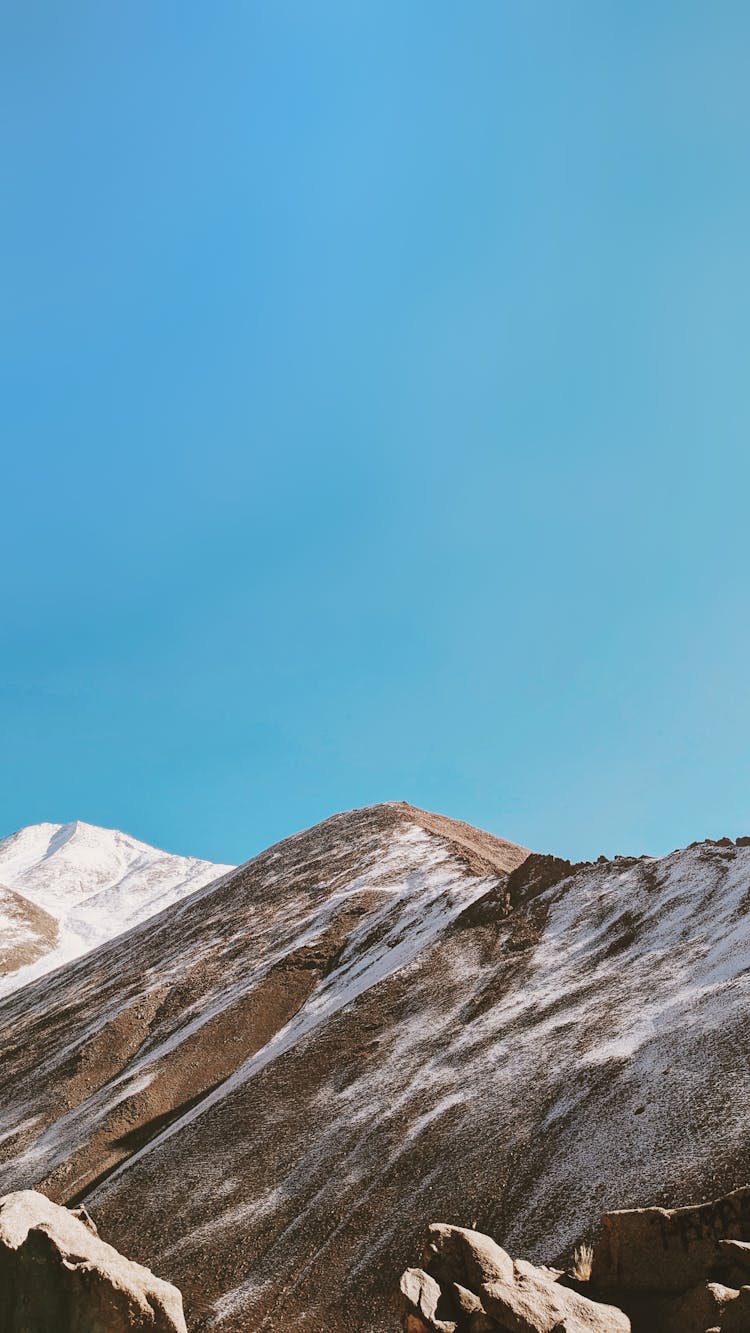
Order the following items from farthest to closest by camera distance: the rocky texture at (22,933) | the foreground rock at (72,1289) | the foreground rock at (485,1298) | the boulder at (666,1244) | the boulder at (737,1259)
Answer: the rocky texture at (22,933) → the boulder at (666,1244) → the foreground rock at (72,1289) → the boulder at (737,1259) → the foreground rock at (485,1298)

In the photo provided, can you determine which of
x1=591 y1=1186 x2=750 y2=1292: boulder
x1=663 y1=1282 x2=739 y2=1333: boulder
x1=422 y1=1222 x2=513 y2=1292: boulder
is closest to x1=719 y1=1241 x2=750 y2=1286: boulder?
x1=591 y1=1186 x2=750 y2=1292: boulder

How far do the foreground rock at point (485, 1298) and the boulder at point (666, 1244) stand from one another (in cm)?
180

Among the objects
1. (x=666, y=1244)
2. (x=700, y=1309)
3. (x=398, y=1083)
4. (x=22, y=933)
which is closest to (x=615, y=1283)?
(x=666, y=1244)

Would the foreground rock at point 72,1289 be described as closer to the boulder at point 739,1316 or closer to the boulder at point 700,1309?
the boulder at point 700,1309

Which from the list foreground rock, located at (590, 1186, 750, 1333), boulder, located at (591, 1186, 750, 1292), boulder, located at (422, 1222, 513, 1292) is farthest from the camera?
boulder, located at (591, 1186, 750, 1292)

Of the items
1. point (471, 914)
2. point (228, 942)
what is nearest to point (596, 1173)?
point (471, 914)

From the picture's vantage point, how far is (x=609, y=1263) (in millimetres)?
21156

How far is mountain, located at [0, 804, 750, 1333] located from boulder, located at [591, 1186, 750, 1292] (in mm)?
3143

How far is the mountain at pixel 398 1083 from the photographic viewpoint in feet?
90.6

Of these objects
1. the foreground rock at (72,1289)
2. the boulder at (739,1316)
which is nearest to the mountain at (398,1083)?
the boulder at (739,1316)

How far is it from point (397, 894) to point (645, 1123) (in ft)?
139

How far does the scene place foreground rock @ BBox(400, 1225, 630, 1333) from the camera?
58.6 feet

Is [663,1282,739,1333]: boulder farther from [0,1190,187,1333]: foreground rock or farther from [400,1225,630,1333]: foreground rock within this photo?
[0,1190,187,1333]: foreground rock

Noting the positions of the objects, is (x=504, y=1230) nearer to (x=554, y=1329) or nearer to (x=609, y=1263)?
(x=609, y=1263)
